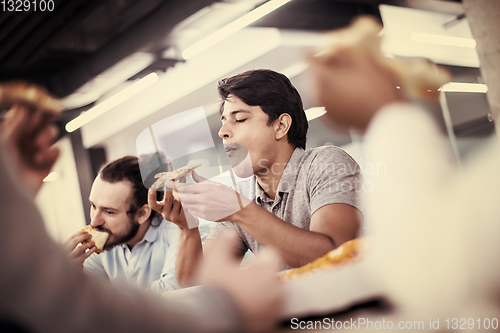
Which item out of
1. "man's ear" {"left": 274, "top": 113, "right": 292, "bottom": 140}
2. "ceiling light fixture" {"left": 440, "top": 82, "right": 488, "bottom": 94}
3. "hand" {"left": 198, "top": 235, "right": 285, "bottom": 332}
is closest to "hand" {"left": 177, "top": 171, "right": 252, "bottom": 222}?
"man's ear" {"left": 274, "top": 113, "right": 292, "bottom": 140}

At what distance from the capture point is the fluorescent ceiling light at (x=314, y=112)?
107 cm

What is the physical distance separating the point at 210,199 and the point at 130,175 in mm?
262

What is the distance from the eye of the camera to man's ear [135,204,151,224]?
1072mm

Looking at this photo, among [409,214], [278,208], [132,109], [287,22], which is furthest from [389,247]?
[132,109]

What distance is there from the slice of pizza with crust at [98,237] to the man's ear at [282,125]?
0.59m

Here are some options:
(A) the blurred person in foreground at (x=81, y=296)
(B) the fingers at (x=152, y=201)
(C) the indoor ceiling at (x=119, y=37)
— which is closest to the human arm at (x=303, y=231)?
(B) the fingers at (x=152, y=201)

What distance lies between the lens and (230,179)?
1041 mm

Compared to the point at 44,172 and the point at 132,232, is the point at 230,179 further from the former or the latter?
the point at 44,172

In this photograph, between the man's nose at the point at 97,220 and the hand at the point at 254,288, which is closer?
the hand at the point at 254,288

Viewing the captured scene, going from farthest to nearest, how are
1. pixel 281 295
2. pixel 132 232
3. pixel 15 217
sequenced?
1. pixel 132 232
2. pixel 281 295
3. pixel 15 217

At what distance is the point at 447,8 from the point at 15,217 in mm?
1370

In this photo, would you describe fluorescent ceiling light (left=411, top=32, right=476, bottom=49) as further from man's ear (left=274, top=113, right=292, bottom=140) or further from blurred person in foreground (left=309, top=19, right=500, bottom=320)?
man's ear (left=274, top=113, right=292, bottom=140)

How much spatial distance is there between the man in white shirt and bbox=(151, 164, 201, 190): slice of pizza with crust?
47 mm

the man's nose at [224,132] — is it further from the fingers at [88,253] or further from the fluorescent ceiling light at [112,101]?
the fingers at [88,253]
